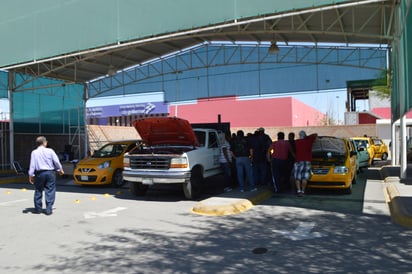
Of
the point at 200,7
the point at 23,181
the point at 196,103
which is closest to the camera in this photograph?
the point at 200,7

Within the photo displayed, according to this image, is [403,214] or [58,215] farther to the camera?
[58,215]

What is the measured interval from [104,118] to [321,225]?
52.9 metres

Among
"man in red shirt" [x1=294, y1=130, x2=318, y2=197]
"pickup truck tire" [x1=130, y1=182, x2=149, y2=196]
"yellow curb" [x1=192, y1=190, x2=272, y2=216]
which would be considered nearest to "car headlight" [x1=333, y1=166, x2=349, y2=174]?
"man in red shirt" [x1=294, y1=130, x2=318, y2=197]

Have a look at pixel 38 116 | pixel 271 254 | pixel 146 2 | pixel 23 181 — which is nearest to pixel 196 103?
pixel 38 116

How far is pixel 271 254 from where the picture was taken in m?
5.98

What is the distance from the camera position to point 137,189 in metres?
11.8

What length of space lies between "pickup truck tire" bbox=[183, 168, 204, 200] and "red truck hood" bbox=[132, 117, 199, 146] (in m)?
0.91

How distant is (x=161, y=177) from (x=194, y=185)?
3.22 feet

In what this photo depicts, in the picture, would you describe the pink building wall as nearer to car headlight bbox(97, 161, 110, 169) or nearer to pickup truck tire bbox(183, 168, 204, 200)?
car headlight bbox(97, 161, 110, 169)

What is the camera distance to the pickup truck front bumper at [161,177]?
10344 mm

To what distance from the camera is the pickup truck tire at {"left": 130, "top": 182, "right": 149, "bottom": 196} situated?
11742mm

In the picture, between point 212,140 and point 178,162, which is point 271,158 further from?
point 178,162

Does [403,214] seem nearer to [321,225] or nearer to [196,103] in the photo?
[321,225]

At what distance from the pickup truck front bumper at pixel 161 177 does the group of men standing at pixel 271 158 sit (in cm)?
172
